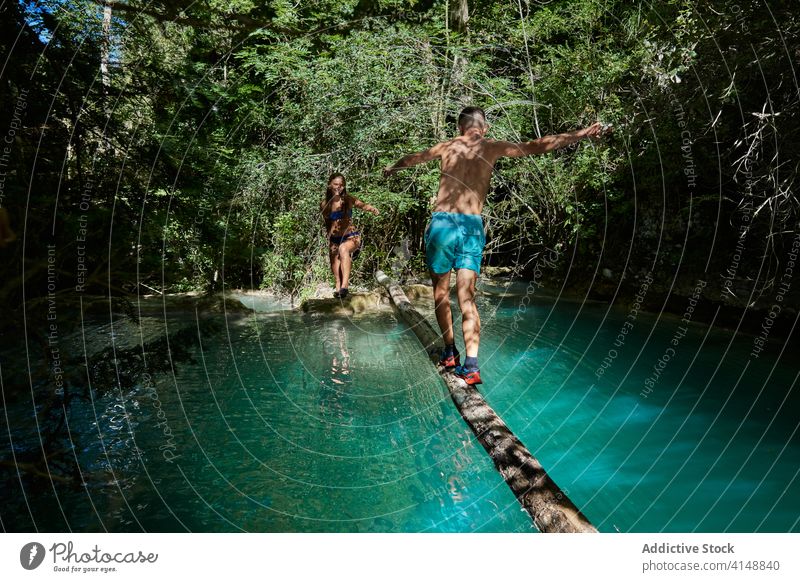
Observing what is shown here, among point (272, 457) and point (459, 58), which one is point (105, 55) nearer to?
point (272, 457)

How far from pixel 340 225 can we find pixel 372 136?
3477 millimetres

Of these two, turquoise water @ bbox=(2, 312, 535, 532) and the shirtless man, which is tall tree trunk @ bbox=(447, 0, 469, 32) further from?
the shirtless man

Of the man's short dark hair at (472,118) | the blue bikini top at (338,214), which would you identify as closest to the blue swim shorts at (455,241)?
the man's short dark hair at (472,118)

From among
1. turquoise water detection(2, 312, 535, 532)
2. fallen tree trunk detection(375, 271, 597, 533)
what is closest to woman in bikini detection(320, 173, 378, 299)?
turquoise water detection(2, 312, 535, 532)

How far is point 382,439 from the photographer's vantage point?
5754 millimetres

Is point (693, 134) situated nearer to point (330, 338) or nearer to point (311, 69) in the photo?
point (330, 338)

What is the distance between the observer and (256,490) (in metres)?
4.61

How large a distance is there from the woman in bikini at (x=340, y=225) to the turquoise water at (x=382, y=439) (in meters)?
1.80

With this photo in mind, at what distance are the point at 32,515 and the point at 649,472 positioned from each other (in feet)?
16.5

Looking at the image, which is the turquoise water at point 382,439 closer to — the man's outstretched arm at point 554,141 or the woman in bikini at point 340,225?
the woman in bikini at point 340,225
